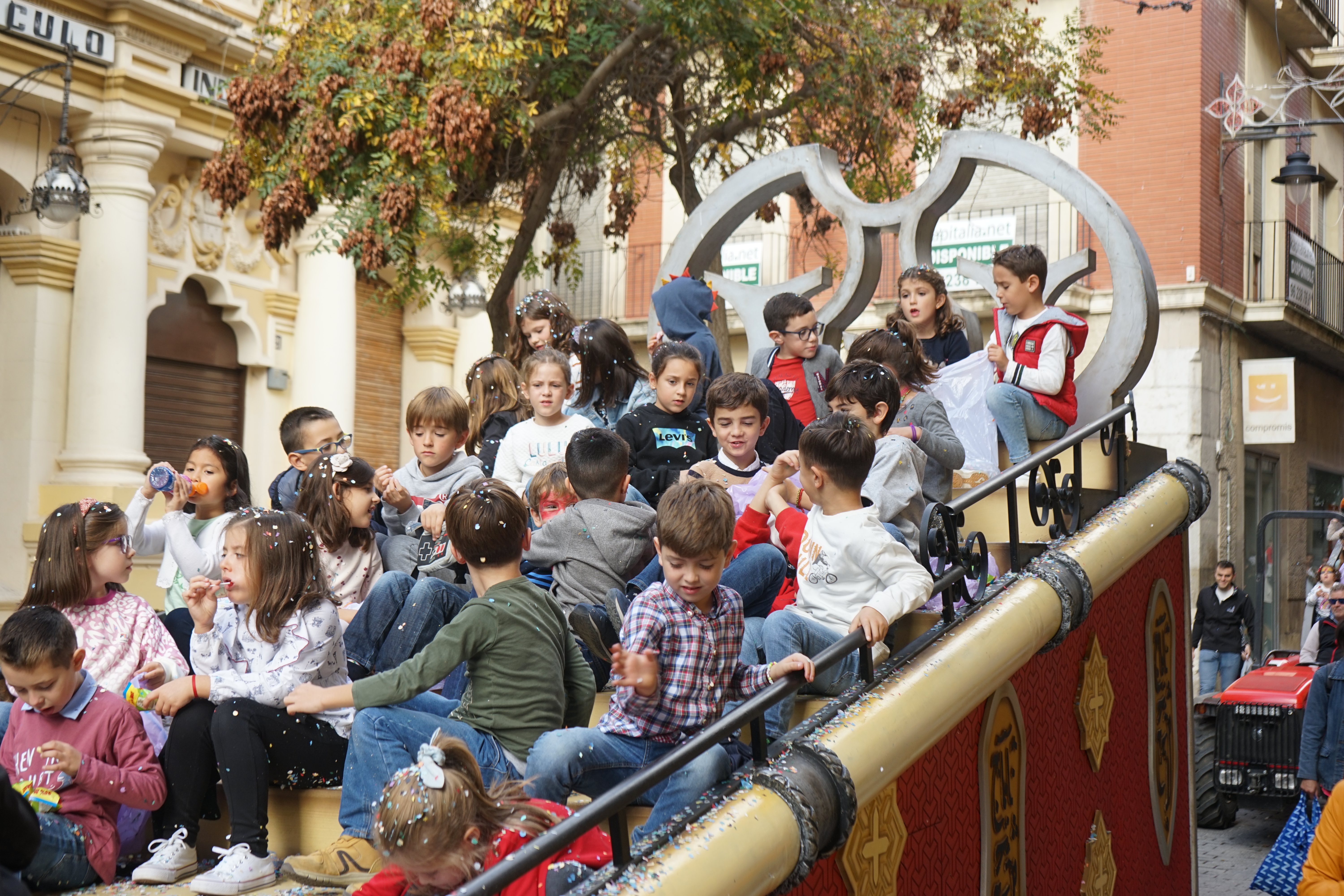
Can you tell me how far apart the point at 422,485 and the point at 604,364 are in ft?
3.50

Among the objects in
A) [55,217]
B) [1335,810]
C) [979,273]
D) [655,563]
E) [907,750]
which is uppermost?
[55,217]

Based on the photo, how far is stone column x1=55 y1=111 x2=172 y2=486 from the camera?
1283 centimetres

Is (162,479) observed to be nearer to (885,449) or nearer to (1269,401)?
(885,449)

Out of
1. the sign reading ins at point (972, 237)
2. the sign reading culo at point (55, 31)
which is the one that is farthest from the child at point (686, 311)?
the sign reading ins at point (972, 237)

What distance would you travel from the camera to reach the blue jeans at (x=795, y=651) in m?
3.96

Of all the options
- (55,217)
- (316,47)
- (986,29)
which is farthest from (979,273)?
(55,217)

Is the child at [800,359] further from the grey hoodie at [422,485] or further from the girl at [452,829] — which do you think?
A: the girl at [452,829]

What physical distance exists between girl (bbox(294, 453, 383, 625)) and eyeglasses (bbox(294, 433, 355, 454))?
2.61 feet

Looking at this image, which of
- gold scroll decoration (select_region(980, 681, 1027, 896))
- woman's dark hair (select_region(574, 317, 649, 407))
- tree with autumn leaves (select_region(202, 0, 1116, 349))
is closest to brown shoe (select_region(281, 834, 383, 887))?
gold scroll decoration (select_region(980, 681, 1027, 896))

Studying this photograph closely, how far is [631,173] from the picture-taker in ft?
44.2

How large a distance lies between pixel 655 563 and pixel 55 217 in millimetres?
8610

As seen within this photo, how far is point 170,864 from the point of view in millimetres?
3881

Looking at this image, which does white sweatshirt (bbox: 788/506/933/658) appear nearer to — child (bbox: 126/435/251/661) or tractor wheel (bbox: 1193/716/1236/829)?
child (bbox: 126/435/251/661)

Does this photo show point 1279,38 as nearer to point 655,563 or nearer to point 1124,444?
point 1124,444
